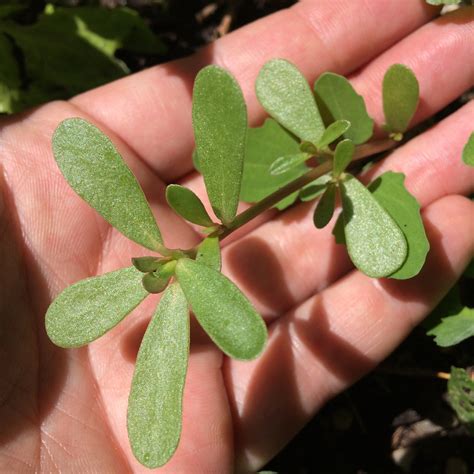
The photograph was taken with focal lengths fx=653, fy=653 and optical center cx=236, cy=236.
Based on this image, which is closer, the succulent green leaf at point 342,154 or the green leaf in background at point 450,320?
the succulent green leaf at point 342,154

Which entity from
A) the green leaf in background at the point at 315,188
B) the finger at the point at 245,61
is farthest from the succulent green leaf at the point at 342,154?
the finger at the point at 245,61

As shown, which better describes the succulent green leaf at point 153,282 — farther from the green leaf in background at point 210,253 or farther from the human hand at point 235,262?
the human hand at point 235,262

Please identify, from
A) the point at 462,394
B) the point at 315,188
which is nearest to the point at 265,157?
the point at 315,188

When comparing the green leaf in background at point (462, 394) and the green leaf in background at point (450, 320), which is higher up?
the green leaf in background at point (450, 320)

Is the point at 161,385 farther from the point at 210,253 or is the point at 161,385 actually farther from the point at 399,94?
the point at 399,94

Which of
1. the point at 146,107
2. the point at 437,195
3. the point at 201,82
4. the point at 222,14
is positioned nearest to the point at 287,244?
the point at 437,195

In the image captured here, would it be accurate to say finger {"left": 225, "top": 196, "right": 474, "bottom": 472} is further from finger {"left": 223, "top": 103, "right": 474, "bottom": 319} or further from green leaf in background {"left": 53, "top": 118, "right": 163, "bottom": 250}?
green leaf in background {"left": 53, "top": 118, "right": 163, "bottom": 250}

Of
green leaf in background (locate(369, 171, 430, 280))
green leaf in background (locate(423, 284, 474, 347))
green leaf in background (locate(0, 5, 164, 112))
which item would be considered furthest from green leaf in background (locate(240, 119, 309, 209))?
green leaf in background (locate(0, 5, 164, 112))
